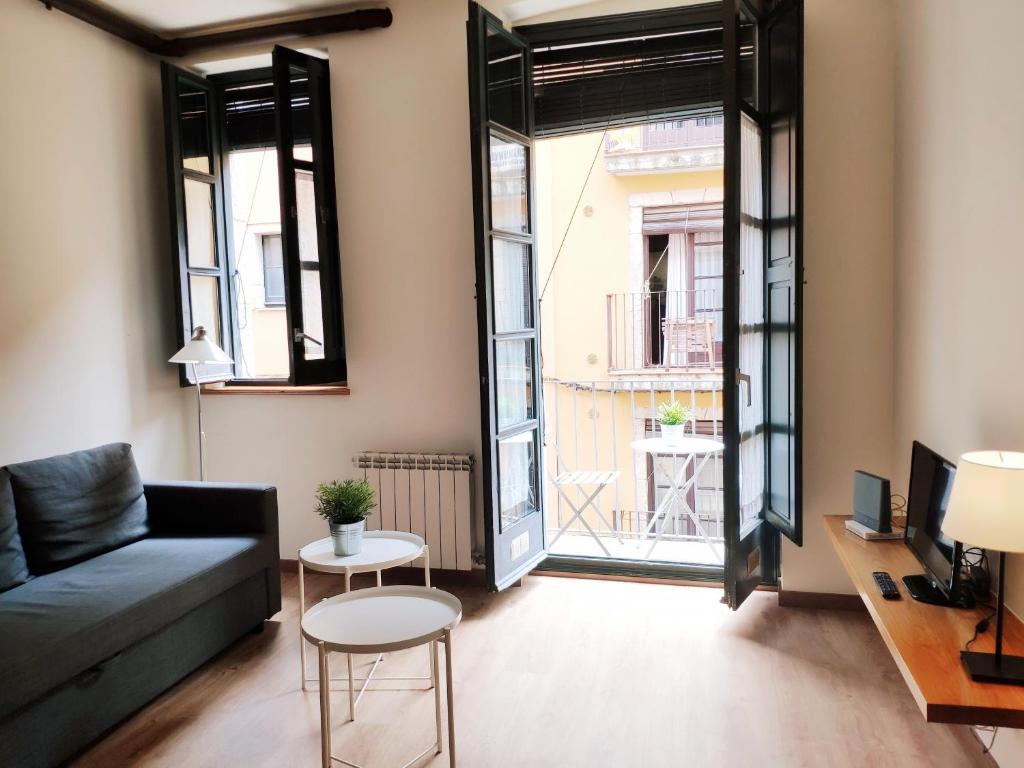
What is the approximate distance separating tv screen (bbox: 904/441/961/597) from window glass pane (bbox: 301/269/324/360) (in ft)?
8.91

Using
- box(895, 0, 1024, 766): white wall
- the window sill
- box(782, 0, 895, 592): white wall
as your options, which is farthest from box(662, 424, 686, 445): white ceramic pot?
the window sill

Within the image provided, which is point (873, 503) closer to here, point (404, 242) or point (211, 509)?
point (404, 242)

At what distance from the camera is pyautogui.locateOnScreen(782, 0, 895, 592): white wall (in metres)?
3.21

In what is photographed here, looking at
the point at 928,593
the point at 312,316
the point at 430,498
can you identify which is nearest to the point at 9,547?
the point at 312,316

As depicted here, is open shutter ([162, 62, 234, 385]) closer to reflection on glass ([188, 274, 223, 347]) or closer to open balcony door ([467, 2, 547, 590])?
reflection on glass ([188, 274, 223, 347])

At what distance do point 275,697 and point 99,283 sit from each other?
2.18 meters

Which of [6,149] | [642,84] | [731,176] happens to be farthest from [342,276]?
[731,176]

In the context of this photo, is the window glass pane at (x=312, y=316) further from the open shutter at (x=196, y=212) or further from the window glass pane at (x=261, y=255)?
the window glass pane at (x=261, y=255)

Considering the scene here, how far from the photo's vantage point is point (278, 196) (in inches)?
165

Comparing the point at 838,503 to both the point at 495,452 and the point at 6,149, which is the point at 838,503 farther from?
the point at 6,149

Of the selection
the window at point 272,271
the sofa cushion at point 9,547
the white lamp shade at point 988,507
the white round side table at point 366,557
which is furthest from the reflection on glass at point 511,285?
the window at point 272,271

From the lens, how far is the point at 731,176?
2965mm

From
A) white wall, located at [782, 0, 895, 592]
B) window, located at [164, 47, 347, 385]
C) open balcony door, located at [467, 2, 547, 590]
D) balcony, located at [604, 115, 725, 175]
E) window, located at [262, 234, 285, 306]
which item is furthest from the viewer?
balcony, located at [604, 115, 725, 175]

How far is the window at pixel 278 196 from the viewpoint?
12.1 feet
